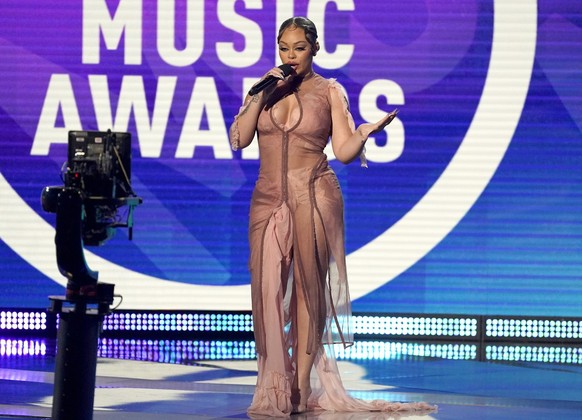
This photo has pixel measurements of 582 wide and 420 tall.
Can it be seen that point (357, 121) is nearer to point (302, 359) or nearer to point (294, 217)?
point (294, 217)

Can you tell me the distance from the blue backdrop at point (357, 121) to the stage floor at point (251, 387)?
2.93ft

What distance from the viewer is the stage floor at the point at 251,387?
4469mm

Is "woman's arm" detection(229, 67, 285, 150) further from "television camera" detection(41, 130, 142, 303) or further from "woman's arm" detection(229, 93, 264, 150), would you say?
"television camera" detection(41, 130, 142, 303)

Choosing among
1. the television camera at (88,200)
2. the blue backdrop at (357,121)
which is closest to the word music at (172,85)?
the blue backdrop at (357,121)

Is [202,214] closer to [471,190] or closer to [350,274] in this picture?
[350,274]

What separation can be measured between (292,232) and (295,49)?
689mm

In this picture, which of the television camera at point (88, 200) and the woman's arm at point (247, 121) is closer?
the television camera at point (88, 200)

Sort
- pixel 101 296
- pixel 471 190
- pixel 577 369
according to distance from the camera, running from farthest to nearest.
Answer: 1. pixel 471 190
2. pixel 577 369
3. pixel 101 296

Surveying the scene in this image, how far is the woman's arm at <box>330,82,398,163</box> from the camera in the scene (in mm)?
4184

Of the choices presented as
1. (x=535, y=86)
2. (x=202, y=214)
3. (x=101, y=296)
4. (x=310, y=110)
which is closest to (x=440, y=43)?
(x=535, y=86)

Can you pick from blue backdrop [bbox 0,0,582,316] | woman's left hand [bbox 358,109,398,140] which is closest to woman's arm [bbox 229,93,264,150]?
woman's left hand [bbox 358,109,398,140]

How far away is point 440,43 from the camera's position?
290 inches

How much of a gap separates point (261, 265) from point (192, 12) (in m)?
3.41

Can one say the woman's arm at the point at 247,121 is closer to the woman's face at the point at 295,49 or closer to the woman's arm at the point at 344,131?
the woman's face at the point at 295,49
